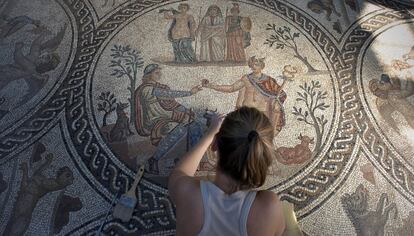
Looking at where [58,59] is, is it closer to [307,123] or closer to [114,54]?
[114,54]

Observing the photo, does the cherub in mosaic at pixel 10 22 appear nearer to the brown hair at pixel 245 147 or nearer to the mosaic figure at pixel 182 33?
the mosaic figure at pixel 182 33

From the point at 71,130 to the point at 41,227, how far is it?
0.70m

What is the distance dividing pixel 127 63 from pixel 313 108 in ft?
5.01

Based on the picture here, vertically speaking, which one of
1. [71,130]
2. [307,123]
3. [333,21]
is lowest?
[71,130]

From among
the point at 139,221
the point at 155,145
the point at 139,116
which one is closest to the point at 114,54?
the point at 139,116

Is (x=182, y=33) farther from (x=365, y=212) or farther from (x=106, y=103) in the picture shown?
(x=365, y=212)

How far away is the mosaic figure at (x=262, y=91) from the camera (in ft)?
9.03

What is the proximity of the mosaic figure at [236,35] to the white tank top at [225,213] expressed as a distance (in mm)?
1720

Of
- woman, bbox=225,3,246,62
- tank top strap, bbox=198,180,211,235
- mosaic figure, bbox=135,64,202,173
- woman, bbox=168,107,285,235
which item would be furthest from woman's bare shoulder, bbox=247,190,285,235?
woman, bbox=225,3,246,62

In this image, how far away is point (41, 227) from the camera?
2260mm

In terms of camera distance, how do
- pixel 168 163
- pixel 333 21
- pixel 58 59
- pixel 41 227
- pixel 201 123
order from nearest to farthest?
pixel 41 227, pixel 168 163, pixel 201 123, pixel 58 59, pixel 333 21

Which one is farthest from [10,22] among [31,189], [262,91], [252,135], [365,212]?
[365,212]

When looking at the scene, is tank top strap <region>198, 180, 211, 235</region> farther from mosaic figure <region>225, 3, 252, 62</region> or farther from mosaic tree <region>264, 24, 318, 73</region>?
mosaic tree <region>264, 24, 318, 73</region>

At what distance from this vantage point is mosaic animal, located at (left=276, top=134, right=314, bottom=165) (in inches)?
101
